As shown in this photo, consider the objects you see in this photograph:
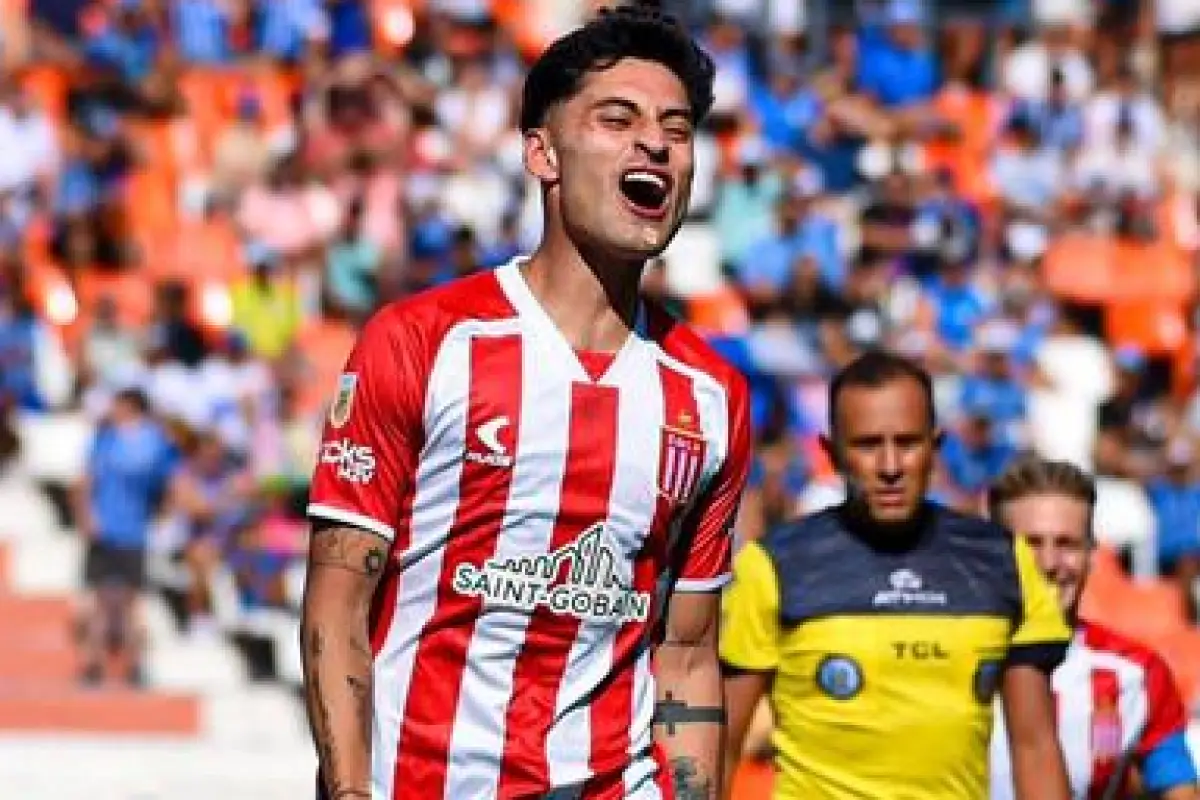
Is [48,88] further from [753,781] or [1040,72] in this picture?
[753,781]

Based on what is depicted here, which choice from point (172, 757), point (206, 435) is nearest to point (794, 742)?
point (172, 757)

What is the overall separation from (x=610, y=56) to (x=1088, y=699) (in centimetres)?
289

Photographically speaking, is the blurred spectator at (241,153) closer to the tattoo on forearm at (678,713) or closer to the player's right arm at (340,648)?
the tattoo on forearm at (678,713)

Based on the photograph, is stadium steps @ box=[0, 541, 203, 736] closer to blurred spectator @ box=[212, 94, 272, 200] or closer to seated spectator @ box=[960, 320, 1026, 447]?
blurred spectator @ box=[212, 94, 272, 200]

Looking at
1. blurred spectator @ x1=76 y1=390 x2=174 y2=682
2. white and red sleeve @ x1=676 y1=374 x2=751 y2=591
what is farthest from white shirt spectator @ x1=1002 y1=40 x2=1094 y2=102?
white and red sleeve @ x1=676 y1=374 x2=751 y2=591

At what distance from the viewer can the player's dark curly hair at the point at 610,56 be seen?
15.5ft

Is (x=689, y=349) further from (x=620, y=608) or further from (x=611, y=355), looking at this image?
(x=620, y=608)

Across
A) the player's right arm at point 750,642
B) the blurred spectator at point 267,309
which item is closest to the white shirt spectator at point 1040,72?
the blurred spectator at point 267,309

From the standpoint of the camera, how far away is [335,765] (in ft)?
14.4

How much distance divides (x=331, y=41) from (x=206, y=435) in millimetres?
5445

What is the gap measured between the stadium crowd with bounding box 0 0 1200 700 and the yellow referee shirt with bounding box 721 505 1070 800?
7069mm

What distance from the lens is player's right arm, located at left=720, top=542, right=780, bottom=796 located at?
240 inches

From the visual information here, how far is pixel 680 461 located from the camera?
4.74 metres

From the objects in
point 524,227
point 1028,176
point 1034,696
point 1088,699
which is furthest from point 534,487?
point 1028,176
